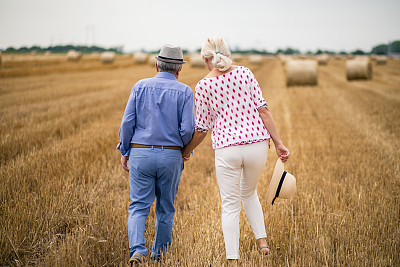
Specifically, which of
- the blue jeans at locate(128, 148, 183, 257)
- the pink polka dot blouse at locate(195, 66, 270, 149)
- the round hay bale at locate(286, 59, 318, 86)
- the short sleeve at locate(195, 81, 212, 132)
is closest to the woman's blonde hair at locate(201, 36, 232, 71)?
the pink polka dot blouse at locate(195, 66, 270, 149)

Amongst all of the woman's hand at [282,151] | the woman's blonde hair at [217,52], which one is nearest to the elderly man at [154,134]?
the woman's blonde hair at [217,52]

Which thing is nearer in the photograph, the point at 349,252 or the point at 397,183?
the point at 349,252

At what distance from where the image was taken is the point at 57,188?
4.58 meters

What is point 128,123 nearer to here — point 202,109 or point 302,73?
point 202,109

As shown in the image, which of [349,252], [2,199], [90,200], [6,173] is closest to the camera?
[349,252]

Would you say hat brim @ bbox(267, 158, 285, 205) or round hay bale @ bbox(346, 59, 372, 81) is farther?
round hay bale @ bbox(346, 59, 372, 81)

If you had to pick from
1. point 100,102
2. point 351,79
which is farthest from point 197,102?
point 351,79

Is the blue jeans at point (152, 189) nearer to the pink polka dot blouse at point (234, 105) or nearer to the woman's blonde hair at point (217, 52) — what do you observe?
the pink polka dot blouse at point (234, 105)

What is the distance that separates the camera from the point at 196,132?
10.2 ft

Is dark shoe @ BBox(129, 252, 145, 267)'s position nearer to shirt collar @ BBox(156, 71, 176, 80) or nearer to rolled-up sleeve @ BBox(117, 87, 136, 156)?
rolled-up sleeve @ BBox(117, 87, 136, 156)

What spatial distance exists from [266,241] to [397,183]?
2723mm

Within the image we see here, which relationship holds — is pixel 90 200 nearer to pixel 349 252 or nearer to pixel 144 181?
pixel 144 181

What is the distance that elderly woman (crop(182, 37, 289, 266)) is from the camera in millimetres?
2896

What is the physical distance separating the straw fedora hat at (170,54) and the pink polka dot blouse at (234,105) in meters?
0.35
